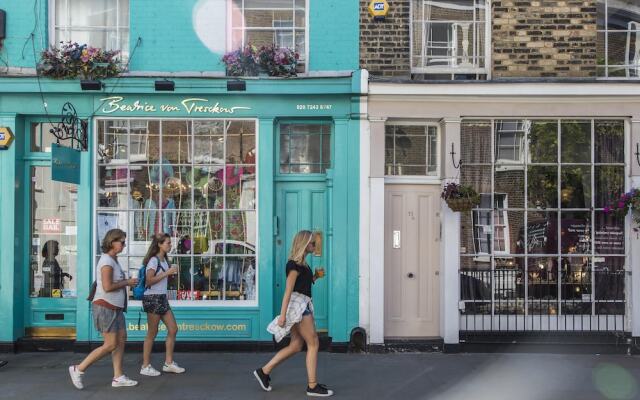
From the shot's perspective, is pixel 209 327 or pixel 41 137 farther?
pixel 41 137

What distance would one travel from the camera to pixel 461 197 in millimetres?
9398

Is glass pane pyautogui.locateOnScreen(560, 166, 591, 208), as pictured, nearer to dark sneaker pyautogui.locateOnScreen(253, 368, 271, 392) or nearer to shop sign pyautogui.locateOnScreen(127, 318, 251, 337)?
shop sign pyautogui.locateOnScreen(127, 318, 251, 337)

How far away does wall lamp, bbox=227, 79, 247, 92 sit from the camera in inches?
378

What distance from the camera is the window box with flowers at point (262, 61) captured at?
9.76 metres

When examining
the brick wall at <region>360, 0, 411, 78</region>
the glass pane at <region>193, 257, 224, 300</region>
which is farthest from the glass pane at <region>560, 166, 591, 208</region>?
the glass pane at <region>193, 257, 224, 300</region>

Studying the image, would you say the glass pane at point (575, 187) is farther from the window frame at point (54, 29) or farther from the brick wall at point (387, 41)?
the window frame at point (54, 29)

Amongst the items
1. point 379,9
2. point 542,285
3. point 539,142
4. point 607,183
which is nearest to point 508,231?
point 542,285

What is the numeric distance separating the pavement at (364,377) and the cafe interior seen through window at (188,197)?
1.19m

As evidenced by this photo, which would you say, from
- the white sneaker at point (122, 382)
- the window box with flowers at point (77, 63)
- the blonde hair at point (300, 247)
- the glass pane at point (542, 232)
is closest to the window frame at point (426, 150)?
the glass pane at point (542, 232)

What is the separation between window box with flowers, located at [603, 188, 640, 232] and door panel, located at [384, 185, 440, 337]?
241 centimetres

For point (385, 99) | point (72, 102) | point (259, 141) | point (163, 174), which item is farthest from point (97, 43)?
point (385, 99)

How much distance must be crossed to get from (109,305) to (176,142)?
309 cm

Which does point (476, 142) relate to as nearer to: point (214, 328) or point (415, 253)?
point (415, 253)

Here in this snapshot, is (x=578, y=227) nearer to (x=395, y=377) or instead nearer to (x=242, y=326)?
(x=395, y=377)
